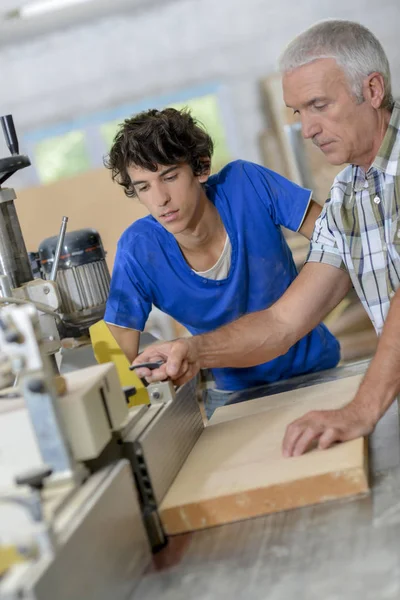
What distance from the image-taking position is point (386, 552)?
0.96m

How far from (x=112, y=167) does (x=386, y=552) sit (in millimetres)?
1430

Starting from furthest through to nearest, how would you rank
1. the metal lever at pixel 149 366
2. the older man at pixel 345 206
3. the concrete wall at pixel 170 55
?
the concrete wall at pixel 170 55
the older man at pixel 345 206
the metal lever at pixel 149 366

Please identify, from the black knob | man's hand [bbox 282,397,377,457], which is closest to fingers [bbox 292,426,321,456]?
man's hand [bbox 282,397,377,457]

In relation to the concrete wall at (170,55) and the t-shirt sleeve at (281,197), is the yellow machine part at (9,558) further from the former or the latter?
the concrete wall at (170,55)

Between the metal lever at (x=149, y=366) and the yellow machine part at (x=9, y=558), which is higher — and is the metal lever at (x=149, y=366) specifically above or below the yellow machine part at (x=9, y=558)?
above

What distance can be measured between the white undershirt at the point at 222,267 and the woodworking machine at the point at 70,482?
873 millimetres

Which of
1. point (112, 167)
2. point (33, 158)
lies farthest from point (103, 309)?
point (33, 158)

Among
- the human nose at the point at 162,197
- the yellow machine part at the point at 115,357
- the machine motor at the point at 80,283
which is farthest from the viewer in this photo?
the machine motor at the point at 80,283

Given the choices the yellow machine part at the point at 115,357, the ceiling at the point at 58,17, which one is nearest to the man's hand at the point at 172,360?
the yellow machine part at the point at 115,357

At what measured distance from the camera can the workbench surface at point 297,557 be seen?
0.93 meters

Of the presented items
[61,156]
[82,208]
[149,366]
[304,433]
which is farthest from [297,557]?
[61,156]

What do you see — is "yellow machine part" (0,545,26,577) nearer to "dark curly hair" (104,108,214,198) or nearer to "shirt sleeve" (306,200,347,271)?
"shirt sleeve" (306,200,347,271)

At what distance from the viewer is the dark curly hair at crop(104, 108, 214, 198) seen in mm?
1982

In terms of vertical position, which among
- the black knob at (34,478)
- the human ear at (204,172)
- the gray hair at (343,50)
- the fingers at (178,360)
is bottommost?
the fingers at (178,360)
